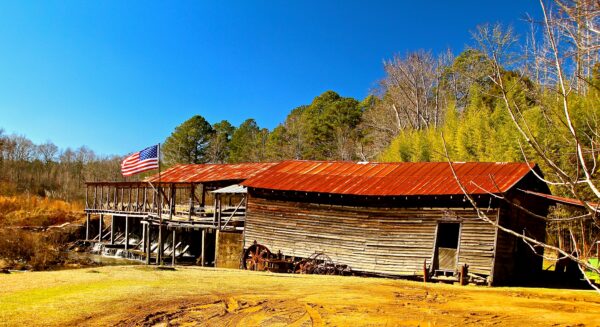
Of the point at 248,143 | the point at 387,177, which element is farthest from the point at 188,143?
the point at 387,177

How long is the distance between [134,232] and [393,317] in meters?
37.5

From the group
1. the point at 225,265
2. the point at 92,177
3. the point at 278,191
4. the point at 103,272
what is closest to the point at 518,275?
the point at 278,191

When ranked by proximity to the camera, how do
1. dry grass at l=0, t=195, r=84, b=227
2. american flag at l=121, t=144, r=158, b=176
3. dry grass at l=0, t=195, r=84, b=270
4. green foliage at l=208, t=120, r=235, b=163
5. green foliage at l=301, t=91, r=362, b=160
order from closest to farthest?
1. american flag at l=121, t=144, r=158, b=176
2. dry grass at l=0, t=195, r=84, b=270
3. dry grass at l=0, t=195, r=84, b=227
4. green foliage at l=301, t=91, r=362, b=160
5. green foliage at l=208, t=120, r=235, b=163

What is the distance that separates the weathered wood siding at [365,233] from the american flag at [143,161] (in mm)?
5601

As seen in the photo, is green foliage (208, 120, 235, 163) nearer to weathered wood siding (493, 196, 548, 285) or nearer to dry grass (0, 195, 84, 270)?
dry grass (0, 195, 84, 270)

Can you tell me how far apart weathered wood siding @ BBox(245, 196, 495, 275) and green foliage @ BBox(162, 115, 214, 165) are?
49071 mm

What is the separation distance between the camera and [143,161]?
2441 cm

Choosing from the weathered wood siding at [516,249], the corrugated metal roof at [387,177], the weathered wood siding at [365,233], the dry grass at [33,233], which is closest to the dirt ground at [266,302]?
the weathered wood siding at [516,249]

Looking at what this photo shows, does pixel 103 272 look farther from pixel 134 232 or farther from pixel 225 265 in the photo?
pixel 134 232

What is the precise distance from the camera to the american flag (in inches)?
940

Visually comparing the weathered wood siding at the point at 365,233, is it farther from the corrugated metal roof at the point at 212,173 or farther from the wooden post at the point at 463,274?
the corrugated metal roof at the point at 212,173

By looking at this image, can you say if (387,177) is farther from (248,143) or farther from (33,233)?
(248,143)

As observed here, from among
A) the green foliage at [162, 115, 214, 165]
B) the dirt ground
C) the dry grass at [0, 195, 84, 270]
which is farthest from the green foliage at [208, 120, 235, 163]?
the dirt ground

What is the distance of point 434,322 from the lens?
462 inches
